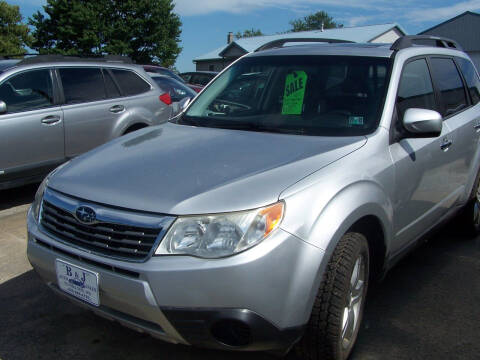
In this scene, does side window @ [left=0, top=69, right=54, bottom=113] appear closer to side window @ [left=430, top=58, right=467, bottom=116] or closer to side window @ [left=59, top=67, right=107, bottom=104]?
side window @ [left=59, top=67, right=107, bottom=104]

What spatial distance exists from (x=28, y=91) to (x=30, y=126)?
45 centimetres

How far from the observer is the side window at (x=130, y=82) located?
6.47 meters

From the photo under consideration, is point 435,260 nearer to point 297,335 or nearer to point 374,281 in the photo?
point 374,281

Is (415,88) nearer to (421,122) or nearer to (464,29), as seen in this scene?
(421,122)

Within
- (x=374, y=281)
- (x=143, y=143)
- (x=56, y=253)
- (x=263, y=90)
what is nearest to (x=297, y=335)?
(x=374, y=281)

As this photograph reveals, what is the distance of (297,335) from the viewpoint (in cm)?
213

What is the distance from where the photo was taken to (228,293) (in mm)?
1992

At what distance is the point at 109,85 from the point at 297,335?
501 centimetres

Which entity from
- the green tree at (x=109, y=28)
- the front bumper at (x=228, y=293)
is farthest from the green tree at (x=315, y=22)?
the front bumper at (x=228, y=293)

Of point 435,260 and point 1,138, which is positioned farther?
point 1,138

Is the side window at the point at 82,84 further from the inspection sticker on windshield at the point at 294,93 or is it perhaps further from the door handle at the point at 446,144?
the door handle at the point at 446,144

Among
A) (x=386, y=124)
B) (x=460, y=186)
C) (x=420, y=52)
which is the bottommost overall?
(x=460, y=186)

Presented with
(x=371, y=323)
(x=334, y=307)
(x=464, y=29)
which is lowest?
(x=371, y=323)

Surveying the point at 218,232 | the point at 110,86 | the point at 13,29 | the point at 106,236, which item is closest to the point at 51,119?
the point at 110,86
